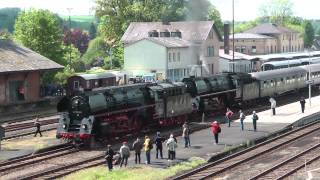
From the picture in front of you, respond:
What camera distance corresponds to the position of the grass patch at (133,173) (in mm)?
22453

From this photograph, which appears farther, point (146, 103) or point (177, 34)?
point (177, 34)

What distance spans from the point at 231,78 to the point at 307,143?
14.2 meters

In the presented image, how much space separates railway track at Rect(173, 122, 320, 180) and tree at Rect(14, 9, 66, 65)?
110 feet

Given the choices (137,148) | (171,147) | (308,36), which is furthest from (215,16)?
(137,148)

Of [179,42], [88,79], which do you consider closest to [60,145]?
[88,79]

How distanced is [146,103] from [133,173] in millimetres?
10936

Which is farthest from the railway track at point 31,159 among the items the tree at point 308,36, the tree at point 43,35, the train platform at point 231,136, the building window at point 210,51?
the tree at point 308,36

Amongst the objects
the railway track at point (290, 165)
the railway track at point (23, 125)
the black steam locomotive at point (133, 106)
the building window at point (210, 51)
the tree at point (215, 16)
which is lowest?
the railway track at point (290, 165)

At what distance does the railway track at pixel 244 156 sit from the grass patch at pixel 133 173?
0.65m

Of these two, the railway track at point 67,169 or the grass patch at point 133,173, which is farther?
the railway track at point 67,169

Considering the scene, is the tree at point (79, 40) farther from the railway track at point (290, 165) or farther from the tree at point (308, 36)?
the railway track at point (290, 165)

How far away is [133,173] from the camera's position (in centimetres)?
2325

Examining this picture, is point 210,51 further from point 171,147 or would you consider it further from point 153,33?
point 171,147

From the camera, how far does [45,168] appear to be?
82.0ft
